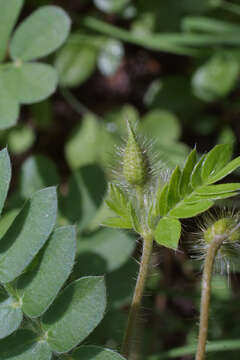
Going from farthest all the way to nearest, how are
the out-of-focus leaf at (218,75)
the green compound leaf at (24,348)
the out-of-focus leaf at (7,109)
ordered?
the out-of-focus leaf at (218,75), the out-of-focus leaf at (7,109), the green compound leaf at (24,348)

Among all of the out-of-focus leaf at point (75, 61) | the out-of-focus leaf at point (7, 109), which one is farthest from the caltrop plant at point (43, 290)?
the out-of-focus leaf at point (75, 61)

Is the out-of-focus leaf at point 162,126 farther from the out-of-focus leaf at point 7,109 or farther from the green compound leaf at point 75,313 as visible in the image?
the green compound leaf at point 75,313

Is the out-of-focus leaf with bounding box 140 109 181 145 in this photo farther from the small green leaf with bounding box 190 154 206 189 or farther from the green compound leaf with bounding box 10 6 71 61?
the small green leaf with bounding box 190 154 206 189

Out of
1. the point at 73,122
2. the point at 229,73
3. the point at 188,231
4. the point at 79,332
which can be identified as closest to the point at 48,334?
the point at 79,332

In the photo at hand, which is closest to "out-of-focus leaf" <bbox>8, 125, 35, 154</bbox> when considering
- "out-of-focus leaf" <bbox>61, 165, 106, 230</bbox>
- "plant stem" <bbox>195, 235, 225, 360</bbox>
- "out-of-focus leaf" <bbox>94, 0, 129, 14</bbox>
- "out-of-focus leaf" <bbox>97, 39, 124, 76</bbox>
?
"out-of-focus leaf" <bbox>97, 39, 124, 76</bbox>

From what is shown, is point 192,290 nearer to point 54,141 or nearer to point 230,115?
point 230,115
